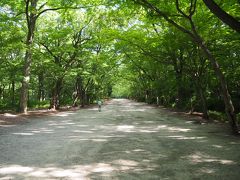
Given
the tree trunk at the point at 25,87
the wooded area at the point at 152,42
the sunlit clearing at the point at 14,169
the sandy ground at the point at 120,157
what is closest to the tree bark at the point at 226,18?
the wooded area at the point at 152,42

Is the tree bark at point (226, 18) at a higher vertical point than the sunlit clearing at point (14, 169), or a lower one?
higher

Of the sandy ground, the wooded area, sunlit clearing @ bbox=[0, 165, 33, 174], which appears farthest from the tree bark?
sunlit clearing @ bbox=[0, 165, 33, 174]

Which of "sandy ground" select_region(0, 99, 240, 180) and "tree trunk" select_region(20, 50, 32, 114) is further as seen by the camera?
"tree trunk" select_region(20, 50, 32, 114)

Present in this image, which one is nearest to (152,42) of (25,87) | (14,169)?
(25,87)

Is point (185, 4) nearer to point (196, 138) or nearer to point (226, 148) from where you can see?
point (196, 138)

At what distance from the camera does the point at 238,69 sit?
19109 millimetres

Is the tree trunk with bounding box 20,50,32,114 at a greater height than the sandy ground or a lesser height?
greater

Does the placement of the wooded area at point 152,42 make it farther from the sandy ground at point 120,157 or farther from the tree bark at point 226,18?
the sandy ground at point 120,157

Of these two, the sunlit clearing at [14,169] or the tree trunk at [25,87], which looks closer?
the sunlit clearing at [14,169]

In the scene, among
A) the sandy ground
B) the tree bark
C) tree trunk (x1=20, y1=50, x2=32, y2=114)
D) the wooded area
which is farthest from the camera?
tree trunk (x1=20, y1=50, x2=32, y2=114)

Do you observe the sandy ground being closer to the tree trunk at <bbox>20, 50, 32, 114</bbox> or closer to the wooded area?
the wooded area

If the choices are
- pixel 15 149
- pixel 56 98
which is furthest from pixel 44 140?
pixel 56 98

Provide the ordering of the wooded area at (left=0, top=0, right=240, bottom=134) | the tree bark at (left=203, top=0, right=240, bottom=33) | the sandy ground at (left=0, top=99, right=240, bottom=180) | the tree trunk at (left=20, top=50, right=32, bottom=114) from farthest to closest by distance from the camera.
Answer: the tree trunk at (left=20, top=50, right=32, bottom=114), the wooded area at (left=0, top=0, right=240, bottom=134), the tree bark at (left=203, top=0, right=240, bottom=33), the sandy ground at (left=0, top=99, right=240, bottom=180)

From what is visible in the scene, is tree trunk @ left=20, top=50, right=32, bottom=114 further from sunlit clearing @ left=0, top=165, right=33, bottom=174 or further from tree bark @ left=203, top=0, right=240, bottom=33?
tree bark @ left=203, top=0, right=240, bottom=33
